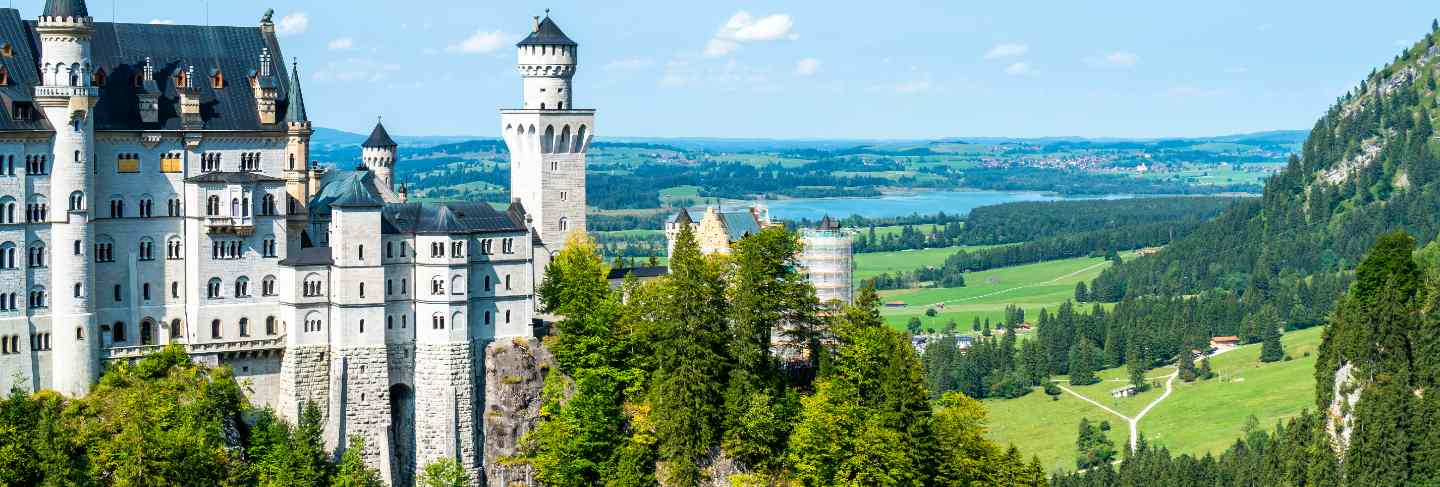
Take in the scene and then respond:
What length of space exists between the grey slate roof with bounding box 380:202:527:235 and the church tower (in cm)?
1508

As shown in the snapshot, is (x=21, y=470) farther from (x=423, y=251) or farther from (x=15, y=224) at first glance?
(x=423, y=251)

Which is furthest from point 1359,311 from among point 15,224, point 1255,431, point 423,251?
point 15,224

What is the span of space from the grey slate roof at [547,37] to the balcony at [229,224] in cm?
2398

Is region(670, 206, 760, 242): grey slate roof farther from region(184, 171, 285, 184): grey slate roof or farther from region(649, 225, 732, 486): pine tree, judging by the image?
region(184, 171, 285, 184): grey slate roof

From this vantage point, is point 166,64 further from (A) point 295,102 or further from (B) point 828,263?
(B) point 828,263

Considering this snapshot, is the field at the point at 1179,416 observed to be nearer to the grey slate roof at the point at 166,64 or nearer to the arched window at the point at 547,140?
the arched window at the point at 547,140

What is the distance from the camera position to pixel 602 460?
4213 inches

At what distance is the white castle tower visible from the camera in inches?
4872

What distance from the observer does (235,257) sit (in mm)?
107938

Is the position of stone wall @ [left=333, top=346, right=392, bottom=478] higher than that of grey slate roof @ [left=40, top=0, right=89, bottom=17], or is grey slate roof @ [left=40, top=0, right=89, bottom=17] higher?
grey slate roof @ [left=40, top=0, right=89, bottom=17]

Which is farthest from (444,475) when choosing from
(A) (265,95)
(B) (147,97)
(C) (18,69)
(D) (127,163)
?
(C) (18,69)

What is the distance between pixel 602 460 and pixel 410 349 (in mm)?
11564

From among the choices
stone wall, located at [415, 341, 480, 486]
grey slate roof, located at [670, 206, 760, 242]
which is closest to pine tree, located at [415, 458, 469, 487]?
stone wall, located at [415, 341, 480, 486]

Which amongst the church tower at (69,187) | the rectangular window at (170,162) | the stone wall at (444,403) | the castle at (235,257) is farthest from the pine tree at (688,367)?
the church tower at (69,187)
